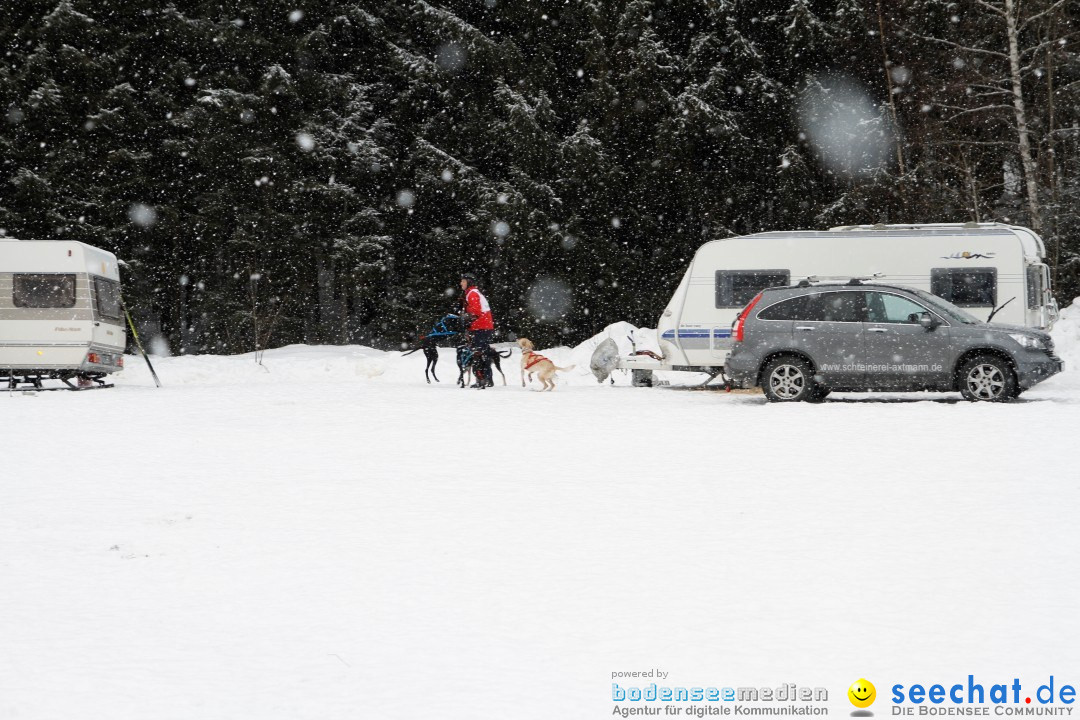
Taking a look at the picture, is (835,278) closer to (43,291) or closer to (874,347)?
(874,347)

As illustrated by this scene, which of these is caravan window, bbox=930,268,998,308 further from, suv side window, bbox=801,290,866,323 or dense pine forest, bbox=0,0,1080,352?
dense pine forest, bbox=0,0,1080,352

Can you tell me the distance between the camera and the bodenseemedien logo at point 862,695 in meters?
3.94

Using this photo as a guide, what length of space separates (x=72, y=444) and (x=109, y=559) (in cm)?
532

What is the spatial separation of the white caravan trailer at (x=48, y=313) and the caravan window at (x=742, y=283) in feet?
40.3

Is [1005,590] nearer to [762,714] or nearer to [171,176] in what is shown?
[762,714]

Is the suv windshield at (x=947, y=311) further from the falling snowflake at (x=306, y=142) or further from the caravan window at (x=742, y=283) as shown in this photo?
the falling snowflake at (x=306, y=142)

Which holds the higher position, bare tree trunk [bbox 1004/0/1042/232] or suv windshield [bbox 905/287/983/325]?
bare tree trunk [bbox 1004/0/1042/232]

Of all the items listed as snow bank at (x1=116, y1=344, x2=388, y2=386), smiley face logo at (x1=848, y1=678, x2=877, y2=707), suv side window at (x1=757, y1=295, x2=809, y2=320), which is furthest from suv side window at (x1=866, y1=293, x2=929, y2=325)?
snow bank at (x1=116, y1=344, x2=388, y2=386)

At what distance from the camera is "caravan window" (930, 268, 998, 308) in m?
17.0

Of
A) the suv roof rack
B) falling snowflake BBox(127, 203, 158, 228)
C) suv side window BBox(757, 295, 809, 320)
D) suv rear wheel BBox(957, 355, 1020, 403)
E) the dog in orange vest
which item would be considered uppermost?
falling snowflake BBox(127, 203, 158, 228)

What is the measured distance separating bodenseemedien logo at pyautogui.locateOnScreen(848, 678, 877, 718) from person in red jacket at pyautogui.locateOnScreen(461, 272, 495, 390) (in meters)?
14.5

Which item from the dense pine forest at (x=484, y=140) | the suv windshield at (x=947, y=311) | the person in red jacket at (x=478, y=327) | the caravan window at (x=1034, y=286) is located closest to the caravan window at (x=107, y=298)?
the person in red jacket at (x=478, y=327)

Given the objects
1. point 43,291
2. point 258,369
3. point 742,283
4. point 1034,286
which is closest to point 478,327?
point 742,283

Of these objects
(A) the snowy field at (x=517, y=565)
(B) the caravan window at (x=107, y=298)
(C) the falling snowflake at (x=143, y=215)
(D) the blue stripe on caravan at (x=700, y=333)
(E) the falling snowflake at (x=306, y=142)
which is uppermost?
(E) the falling snowflake at (x=306, y=142)
